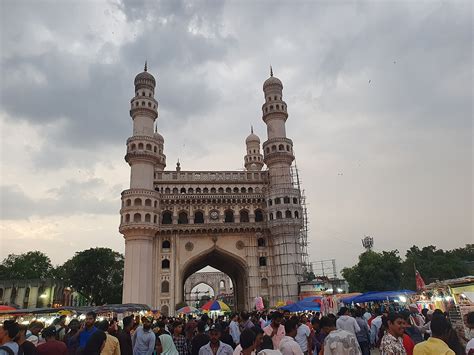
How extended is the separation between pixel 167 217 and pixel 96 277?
18358mm

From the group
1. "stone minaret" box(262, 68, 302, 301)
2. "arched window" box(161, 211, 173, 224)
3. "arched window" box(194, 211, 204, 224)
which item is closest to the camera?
"stone minaret" box(262, 68, 302, 301)

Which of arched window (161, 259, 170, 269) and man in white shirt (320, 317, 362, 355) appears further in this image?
arched window (161, 259, 170, 269)

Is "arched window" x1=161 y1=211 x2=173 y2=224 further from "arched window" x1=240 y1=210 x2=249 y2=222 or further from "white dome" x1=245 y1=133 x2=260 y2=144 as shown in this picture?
"white dome" x1=245 y1=133 x2=260 y2=144

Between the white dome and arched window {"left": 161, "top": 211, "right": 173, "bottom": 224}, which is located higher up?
the white dome

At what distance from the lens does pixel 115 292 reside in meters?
54.1

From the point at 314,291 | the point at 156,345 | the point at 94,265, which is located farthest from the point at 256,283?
the point at 156,345

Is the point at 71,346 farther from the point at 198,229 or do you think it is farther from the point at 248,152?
the point at 248,152

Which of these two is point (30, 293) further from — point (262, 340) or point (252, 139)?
point (262, 340)

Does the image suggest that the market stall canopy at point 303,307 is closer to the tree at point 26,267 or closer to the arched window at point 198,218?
the arched window at point 198,218

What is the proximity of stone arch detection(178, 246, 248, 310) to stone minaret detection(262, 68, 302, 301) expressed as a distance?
154 inches

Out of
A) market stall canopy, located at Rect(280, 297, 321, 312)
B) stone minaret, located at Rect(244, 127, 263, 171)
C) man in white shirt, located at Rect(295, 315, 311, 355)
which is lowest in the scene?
man in white shirt, located at Rect(295, 315, 311, 355)

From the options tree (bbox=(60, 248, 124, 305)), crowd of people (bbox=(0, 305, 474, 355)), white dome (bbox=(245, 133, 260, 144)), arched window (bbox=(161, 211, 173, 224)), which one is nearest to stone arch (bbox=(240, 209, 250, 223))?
arched window (bbox=(161, 211, 173, 224))

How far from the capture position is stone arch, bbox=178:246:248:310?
41281mm

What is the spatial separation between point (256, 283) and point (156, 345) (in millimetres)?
32322
